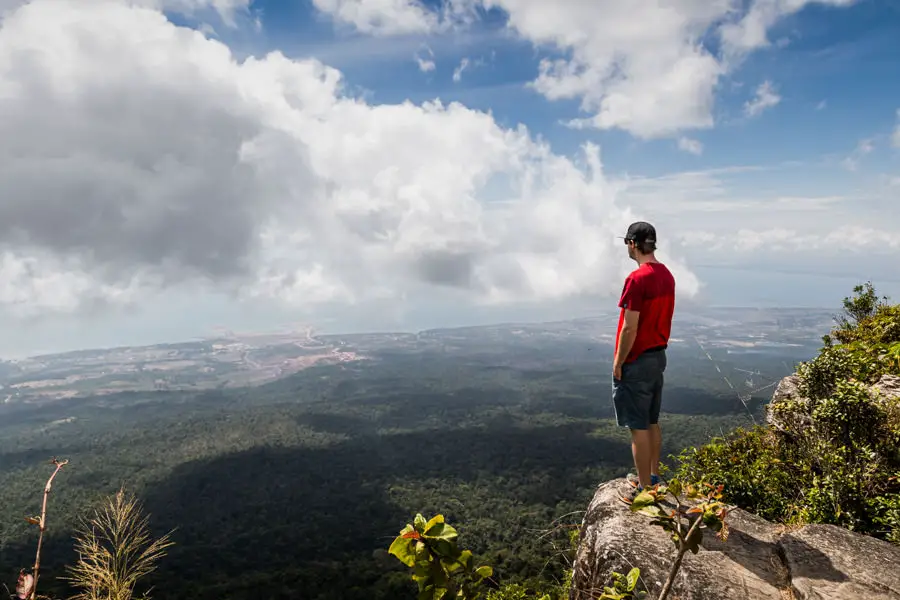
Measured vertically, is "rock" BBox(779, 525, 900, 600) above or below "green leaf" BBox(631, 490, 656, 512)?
below

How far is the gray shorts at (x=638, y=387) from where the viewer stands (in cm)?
586

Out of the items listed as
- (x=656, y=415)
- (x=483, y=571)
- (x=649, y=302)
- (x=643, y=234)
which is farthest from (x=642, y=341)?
(x=483, y=571)

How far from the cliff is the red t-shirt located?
2077 millimetres

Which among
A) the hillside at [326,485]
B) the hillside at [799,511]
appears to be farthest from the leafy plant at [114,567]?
the hillside at [326,485]

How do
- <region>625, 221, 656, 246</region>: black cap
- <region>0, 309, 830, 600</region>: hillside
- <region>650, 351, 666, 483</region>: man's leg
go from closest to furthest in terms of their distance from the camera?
<region>625, 221, 656, 246</region>: black cap, <region>650, 351, 666, 483</region>: man's leg, <region>0, 309, 830, 600</region>: hillside

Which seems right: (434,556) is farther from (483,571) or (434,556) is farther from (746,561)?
(746,561)

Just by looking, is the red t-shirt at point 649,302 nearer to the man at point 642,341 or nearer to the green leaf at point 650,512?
the man at point 642,341

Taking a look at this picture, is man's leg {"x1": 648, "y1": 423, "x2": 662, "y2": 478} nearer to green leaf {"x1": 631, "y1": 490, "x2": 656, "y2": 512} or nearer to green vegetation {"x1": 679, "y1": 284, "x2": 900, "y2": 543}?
green vegetation {"x1": 679, "y1": 284, "x2": 900, "y2": 543}

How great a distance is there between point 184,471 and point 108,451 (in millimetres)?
48278

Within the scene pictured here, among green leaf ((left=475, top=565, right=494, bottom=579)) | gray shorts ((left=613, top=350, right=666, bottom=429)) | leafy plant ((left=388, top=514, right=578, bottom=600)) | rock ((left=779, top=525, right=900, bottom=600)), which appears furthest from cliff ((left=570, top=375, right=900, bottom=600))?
leafy plant ((left=388, top=514, right=578, bottom=600))

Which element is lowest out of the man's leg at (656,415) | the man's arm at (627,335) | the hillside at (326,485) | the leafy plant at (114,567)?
the hillside at (326,485)

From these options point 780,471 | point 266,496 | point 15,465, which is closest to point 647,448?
point 780,471

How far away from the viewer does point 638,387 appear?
591 centimetres

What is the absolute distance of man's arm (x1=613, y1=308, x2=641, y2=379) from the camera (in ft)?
18.3
